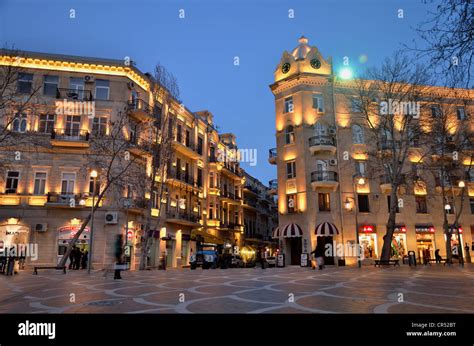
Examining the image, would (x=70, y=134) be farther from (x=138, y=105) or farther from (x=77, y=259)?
(x=77, y=259)

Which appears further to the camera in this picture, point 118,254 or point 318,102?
point 318,102

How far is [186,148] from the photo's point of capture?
42.4 metres

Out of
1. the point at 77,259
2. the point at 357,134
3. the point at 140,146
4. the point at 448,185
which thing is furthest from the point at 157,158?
the point at 448,185

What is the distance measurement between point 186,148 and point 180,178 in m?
3.46

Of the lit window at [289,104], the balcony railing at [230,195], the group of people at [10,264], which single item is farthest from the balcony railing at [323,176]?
the group of people at [10,264]

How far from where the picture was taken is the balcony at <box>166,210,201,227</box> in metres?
39.3

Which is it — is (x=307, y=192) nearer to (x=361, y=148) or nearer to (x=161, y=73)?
(x=361, y=148)

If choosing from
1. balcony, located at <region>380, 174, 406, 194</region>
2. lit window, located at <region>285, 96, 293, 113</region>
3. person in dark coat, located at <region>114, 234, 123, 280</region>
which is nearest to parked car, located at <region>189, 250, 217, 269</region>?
person in dark coat, located at <region>114, 234, 123, 280</region>

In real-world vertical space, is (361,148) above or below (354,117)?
below

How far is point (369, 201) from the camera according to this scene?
3775 cm

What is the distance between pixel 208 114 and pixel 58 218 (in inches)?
1161
